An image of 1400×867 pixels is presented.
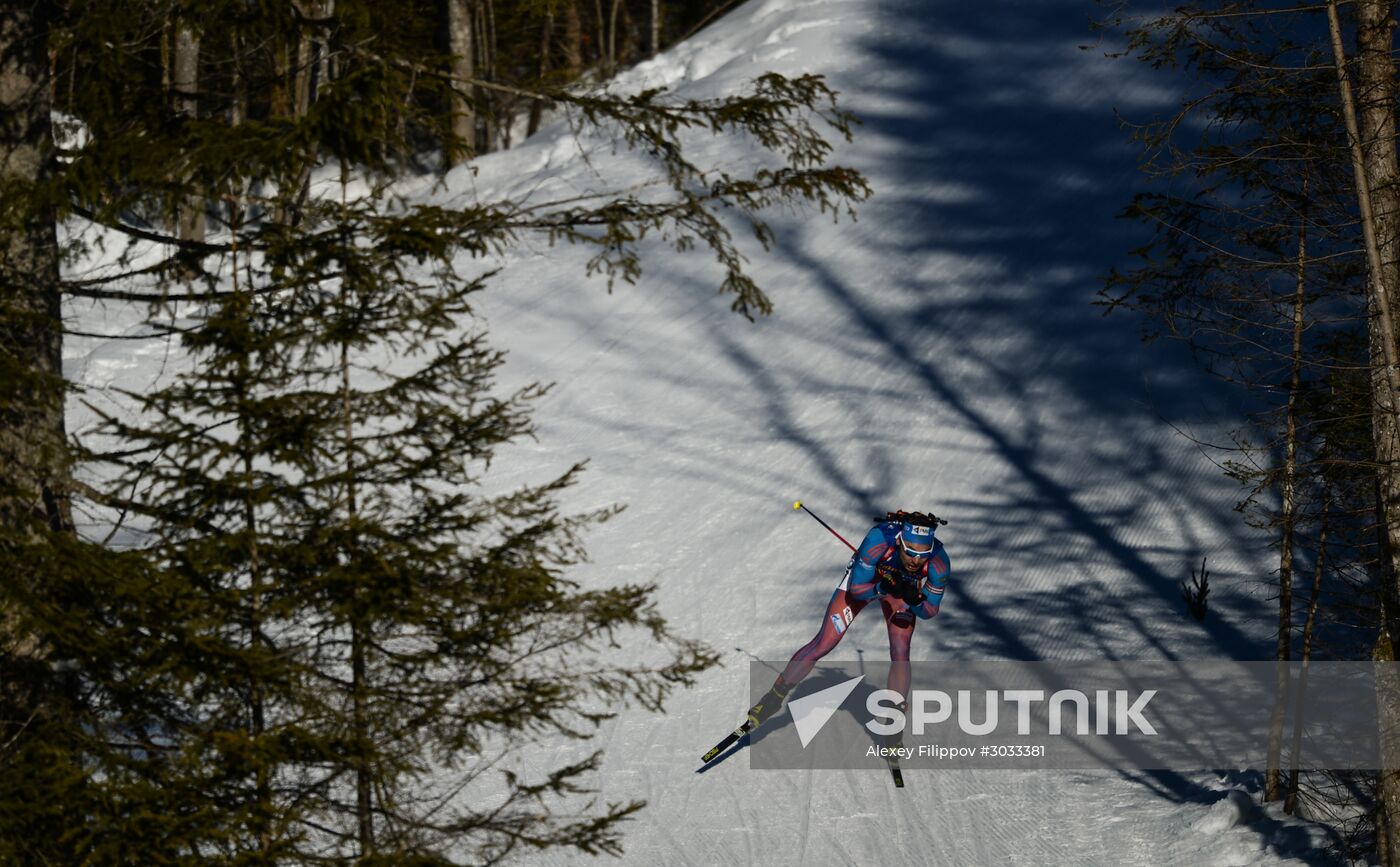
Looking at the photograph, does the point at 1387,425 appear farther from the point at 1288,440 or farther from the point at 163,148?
the point at 163,148

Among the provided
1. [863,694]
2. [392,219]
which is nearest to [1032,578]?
[863,694]

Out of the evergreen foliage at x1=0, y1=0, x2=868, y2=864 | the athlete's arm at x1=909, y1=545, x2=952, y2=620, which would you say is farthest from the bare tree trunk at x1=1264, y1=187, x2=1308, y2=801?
the evergreen foliage at x1=0, y1=0, x2=868, y2=864

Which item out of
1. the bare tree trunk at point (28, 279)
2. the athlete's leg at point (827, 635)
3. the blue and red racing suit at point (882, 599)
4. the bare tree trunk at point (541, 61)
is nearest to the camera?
the bare tree trunk at point (28, 279)

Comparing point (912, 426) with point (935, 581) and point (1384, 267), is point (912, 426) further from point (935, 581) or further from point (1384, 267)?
point (1384, 267)

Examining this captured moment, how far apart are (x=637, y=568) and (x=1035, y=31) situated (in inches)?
610

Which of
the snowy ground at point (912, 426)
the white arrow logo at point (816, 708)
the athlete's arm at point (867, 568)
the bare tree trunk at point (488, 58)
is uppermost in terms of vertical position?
the bare tree trunk at point (488, 58)

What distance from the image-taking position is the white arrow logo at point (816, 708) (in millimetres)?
11367

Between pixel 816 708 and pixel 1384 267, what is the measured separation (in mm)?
5755

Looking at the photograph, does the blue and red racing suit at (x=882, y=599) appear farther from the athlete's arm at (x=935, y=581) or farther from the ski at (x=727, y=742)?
the ski at (x=727, y=742)

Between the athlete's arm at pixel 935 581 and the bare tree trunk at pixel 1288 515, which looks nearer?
the bare tree trunk at pixel 1288 515

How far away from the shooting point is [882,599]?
1079cm

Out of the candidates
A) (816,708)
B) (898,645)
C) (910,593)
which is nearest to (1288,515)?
(910,593)

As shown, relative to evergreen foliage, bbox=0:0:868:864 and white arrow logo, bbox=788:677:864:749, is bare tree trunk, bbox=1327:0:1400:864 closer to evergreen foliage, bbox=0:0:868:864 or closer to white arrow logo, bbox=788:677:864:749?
white arrow logo, bbox=788:677:864:749

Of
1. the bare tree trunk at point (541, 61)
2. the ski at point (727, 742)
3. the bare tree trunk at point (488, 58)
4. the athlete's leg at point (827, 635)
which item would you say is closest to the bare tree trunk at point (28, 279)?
the ski at point (727, 742)
